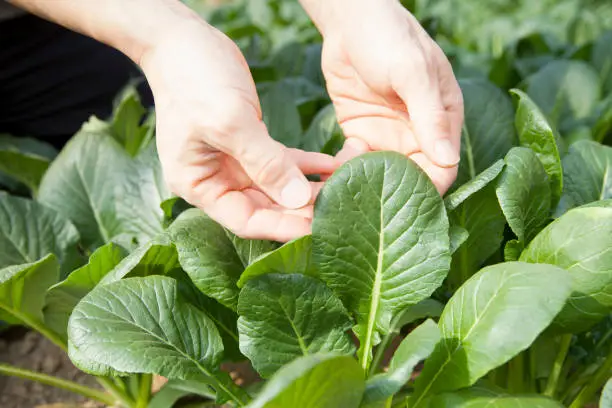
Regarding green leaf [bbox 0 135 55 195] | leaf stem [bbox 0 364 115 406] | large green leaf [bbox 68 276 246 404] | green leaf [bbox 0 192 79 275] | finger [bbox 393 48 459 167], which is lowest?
leaf stem [bbox 0 364 115 406]

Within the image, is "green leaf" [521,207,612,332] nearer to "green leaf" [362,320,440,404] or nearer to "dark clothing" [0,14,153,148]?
"green leaf" [362,320,440,404]

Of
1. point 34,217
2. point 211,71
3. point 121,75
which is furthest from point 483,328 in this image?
point 121,75

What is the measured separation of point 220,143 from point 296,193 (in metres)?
0.10

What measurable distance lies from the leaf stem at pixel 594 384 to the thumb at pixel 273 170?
1.49 feet

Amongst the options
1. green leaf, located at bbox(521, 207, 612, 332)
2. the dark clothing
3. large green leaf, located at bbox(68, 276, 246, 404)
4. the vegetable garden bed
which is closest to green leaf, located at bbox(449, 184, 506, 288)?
the vegetable garden bed

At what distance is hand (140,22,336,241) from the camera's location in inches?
29.9

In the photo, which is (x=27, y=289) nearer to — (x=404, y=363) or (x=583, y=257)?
(x=404, y=363)

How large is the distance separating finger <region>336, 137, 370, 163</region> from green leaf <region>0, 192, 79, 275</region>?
0.45 meters

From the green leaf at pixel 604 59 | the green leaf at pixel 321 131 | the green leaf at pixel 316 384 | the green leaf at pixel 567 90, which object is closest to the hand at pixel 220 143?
the green leaf at pixel 316 384

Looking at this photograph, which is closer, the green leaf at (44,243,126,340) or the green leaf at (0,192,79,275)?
the green leaf at (44,243,126,340)

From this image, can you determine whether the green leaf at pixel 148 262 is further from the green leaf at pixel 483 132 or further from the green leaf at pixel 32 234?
the green leaf at pixel 483 132

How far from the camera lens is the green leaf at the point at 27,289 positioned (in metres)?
0.86

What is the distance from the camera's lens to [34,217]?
1.08 m

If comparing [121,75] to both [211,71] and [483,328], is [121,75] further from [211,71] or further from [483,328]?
[483,328]
